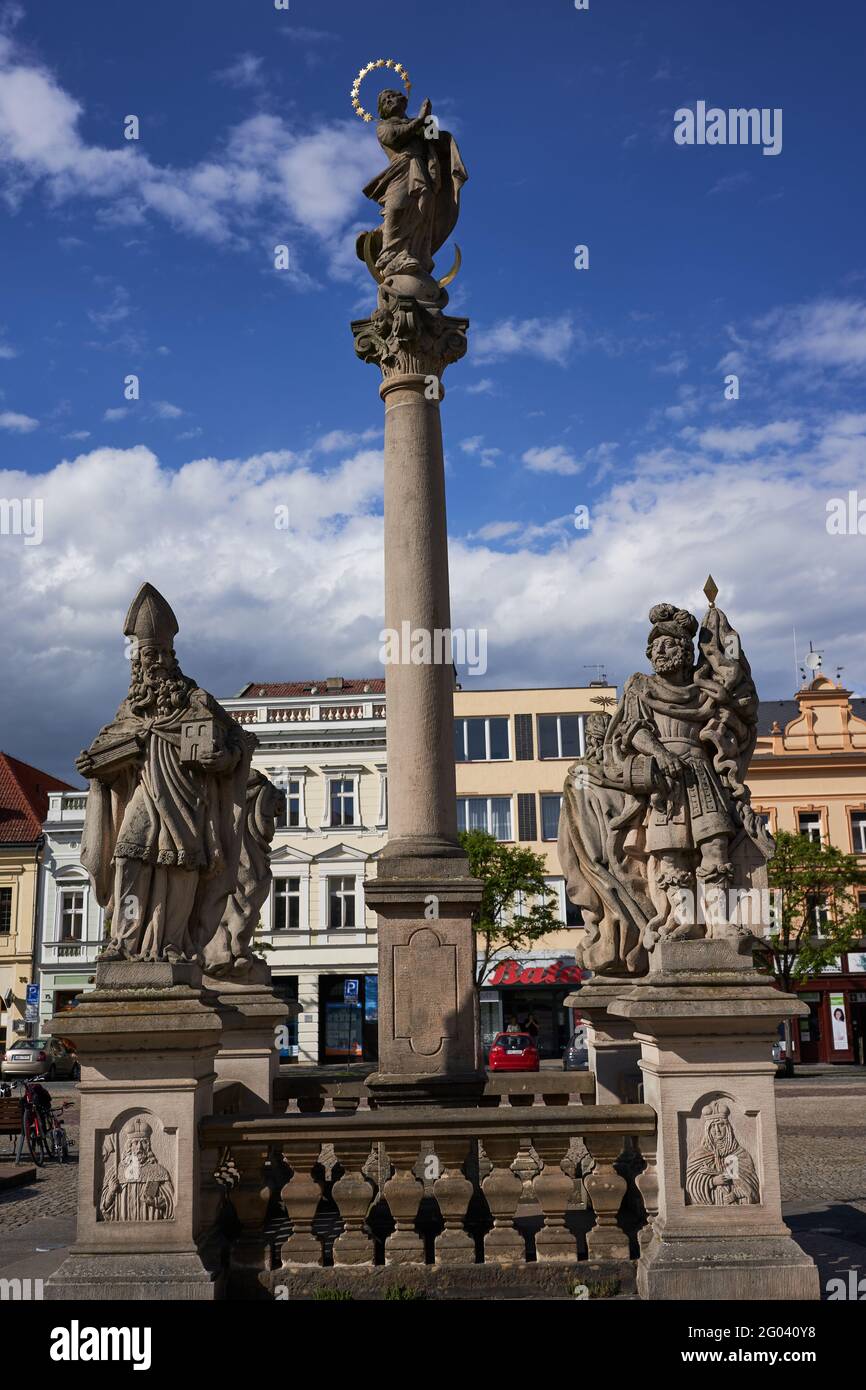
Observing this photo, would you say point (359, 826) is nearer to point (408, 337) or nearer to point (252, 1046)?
point (408, 337)

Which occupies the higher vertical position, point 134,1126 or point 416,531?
point 416,531

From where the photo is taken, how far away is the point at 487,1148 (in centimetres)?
628

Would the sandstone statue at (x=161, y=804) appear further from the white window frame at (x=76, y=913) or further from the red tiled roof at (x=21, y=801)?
the red tiled roof at (x=21, y=801)

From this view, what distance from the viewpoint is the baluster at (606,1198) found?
6191 millimetres

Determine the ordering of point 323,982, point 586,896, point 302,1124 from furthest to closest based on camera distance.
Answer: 1. point 323,982
2. point 586,896
3. point 302,1124

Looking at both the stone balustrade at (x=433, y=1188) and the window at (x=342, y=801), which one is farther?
the window at (x=342, y=801)

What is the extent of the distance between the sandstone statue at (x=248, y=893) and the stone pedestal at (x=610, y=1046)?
2854 millimetres

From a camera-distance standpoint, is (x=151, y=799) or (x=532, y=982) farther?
(x=532, y=982)

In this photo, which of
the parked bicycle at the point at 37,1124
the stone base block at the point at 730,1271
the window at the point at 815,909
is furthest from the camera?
the window at the point at 815,909

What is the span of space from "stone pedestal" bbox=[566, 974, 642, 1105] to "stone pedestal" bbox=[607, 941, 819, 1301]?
212 centimetres

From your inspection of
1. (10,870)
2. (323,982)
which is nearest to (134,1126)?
(323,982)

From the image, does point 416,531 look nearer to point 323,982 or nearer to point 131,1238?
point 131,1238

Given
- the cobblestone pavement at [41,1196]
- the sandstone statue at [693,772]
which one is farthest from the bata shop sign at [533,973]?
the sandstone statue at [693,772]
